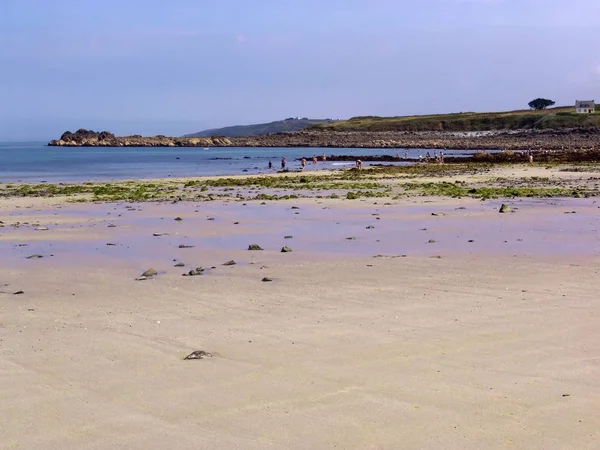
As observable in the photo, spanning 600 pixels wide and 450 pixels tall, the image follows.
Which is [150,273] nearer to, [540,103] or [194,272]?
[194,272]

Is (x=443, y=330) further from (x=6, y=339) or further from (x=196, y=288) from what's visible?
(x=6, y=339)

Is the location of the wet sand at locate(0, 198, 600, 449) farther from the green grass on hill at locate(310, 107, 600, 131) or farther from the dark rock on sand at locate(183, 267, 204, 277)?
the green grass on hill at locate(310, 107, 600, 131)

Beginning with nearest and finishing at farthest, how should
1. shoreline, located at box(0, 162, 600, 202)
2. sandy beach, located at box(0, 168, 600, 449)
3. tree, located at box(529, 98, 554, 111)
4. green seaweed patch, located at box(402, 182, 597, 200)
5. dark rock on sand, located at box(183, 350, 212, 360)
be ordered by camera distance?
1. sandy beach, located at box(0, 168, 600, 449)
2. dark rock on sand, located at box(183, 350, 212, 360)
3. green seaweed patch, located at box(402, 182, 597, 200)
4. shoreline, located at box(0, 162, 600, 202)
5. tree, located at box(529, 98, 554, 111)

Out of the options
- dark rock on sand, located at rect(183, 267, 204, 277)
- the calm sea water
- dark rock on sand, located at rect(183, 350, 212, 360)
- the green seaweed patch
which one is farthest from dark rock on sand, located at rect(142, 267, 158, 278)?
the calm sea water

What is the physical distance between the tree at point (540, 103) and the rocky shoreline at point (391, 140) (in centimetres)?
4610

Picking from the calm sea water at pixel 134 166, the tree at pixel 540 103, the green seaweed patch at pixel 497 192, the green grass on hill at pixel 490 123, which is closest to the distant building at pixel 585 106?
the green grass on hill at pixel 490 123

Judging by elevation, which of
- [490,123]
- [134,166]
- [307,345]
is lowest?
[307,345]

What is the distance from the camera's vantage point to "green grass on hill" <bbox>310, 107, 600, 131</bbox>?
11450cm

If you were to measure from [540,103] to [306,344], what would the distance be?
16976 centimetres

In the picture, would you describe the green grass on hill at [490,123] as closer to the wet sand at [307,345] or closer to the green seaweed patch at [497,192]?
the green seaweed patch at [497,192]

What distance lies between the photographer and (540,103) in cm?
16538

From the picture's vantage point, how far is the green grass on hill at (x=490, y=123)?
376 feet

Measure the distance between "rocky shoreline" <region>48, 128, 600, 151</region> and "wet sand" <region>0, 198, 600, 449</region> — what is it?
5580cm

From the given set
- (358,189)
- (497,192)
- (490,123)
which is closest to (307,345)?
(497,192)
